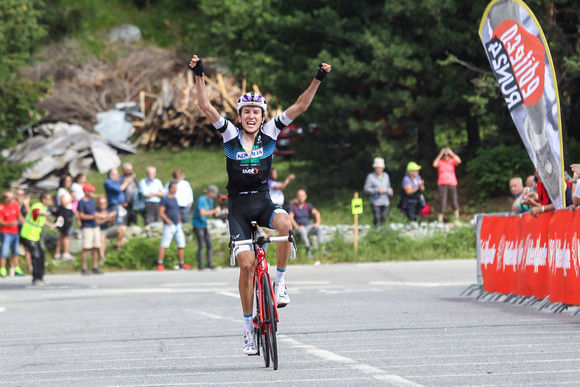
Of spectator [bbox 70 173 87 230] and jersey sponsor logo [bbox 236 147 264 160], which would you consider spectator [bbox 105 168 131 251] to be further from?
jersey sponsor logo [bbox 236 147 264 160]

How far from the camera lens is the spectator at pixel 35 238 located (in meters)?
21.9

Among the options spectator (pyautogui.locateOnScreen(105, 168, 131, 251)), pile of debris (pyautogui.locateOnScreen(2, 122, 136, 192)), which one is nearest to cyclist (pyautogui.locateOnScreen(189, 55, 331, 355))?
spectator (pyautogui.locateOnScreen(105, 168, 131, 251))

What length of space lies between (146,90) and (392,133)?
23970 millimetres

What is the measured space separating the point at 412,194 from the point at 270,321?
18.5m

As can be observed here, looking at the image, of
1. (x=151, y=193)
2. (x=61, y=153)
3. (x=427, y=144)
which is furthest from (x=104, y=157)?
(x=151, y=193)

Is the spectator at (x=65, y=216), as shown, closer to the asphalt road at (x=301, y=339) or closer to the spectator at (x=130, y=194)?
the spectator at (x=130, y=194)

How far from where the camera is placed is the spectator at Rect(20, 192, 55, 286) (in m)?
21.9

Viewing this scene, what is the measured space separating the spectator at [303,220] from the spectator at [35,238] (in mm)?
5815

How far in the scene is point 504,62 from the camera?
49.3ft

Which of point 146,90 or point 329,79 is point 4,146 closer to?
point 329,79

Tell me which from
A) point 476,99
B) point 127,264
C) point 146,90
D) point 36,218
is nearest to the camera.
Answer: point 36,218

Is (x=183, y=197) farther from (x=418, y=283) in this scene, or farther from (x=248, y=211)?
(x=248, y=211)

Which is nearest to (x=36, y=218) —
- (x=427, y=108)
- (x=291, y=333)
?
(x=291, y=333)

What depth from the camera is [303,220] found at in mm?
25719
